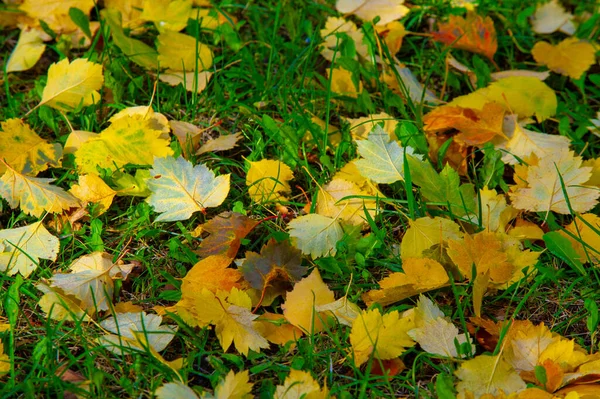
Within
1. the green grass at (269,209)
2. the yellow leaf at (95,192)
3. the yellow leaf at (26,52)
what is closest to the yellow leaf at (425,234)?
the green grass at (269,209)

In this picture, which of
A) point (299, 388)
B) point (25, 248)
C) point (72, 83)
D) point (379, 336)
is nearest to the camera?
point (299, 388)

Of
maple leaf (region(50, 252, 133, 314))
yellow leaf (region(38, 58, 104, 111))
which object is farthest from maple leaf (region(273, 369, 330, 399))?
yellow leaf (region(38, 58, 104, 111))

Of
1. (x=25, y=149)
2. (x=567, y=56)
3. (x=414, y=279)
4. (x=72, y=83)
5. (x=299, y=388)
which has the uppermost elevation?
(x=567, y=56)

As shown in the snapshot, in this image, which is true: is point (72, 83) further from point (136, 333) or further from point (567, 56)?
point (567, 56)

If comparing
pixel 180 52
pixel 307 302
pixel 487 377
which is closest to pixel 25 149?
pixel 180 52

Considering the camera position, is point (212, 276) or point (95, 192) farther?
point (95, 192)

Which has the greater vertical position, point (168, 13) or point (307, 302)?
point (168, 13)

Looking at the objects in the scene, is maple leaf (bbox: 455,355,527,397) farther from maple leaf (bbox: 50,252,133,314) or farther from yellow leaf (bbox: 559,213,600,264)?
maple leaf (bbox: 50,252,133,314)
